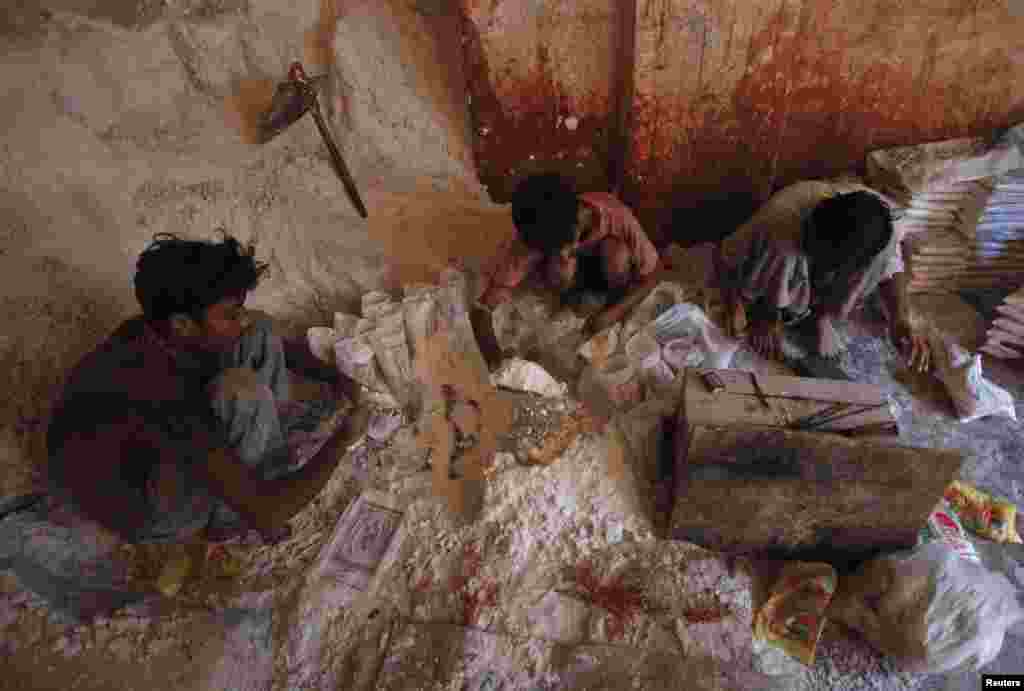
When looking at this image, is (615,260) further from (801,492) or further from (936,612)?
(936,612)

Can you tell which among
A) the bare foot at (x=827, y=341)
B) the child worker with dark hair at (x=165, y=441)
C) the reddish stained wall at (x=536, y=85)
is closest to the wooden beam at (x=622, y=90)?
the reddish stained wall at (x=536, y=85)

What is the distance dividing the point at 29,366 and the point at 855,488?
9.00 feet

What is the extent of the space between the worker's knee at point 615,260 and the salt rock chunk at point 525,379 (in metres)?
0.56

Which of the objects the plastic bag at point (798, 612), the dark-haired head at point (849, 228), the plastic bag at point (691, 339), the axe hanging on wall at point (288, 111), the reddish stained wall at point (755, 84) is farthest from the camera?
the axe hanging on wall at point (288, 111)

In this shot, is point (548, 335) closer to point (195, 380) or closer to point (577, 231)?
point (577, 231)

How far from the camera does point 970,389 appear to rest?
2.36 m

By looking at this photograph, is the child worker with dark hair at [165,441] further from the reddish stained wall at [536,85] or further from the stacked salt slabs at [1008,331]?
the stacked salt slabs at [1008,331]

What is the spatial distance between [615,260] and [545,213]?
45cm

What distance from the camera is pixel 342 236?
2.84 meters

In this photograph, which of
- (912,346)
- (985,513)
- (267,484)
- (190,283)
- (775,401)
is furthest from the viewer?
(912,346)

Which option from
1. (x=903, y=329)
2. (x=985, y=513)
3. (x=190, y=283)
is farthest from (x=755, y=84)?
(x=190, y=283)

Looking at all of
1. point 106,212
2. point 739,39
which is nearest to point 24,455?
point 106,212

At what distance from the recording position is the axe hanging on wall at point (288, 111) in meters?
2.67

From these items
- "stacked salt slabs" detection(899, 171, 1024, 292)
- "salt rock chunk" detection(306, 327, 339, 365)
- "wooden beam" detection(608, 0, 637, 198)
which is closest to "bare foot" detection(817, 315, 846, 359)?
"stacked salt slabs" detection(899, 171, 1024, 292)
